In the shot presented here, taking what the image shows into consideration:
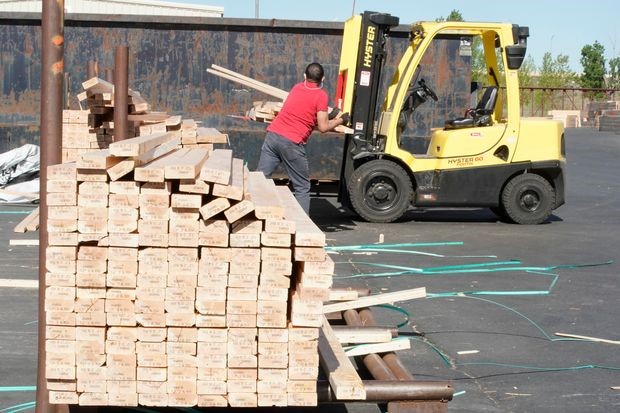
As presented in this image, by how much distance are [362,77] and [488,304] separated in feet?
20.6

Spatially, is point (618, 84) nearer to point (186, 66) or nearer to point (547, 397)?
point (186, 66)

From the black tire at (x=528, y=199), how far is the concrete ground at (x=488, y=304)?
0.77ft

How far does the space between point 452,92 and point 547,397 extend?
41.3ft

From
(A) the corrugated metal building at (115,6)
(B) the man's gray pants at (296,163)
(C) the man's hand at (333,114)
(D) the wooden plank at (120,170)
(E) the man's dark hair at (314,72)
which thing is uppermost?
(A) the corrugated metal building at (115,6)

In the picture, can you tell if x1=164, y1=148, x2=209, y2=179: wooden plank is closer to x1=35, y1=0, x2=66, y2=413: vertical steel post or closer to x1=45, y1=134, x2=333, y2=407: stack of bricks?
x1=45, y1=134, x2=333, y2=407: stack of bricks

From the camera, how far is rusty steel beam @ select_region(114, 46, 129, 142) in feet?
29.0

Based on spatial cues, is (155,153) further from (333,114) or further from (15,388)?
(333,114)

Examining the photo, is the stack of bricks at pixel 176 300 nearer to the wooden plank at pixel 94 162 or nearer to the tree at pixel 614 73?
the wooden plank at pixel 94 162

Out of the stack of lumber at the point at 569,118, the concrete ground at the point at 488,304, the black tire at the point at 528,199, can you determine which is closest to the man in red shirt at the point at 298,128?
the concrete ground at the point at 488,304

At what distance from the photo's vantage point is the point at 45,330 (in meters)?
5.23

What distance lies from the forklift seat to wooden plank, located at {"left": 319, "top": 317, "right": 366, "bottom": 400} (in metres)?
9.56

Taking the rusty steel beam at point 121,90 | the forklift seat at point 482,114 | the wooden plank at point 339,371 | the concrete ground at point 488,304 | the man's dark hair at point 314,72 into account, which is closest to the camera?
the wooden plank at point 339,371

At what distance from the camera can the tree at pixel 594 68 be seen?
231ft

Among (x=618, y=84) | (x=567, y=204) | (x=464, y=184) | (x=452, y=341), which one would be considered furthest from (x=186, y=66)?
(x=618, y=84)
